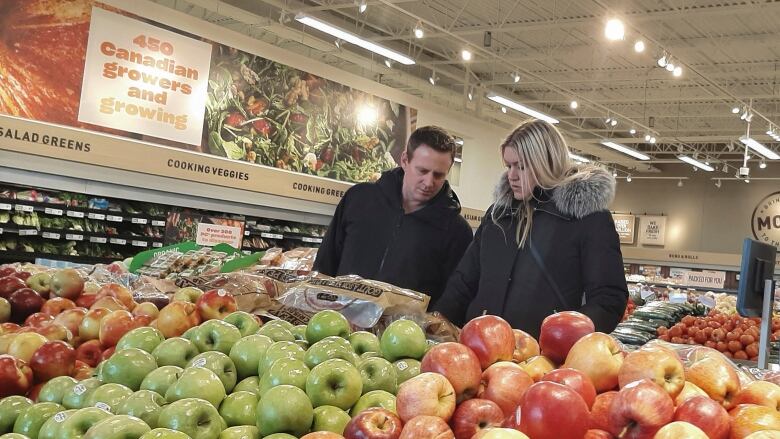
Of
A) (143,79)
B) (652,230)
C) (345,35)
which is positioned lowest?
(652,230)

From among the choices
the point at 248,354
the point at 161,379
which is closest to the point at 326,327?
the point at 248,354

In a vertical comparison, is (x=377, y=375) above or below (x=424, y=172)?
below

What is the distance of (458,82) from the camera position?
59.7ft

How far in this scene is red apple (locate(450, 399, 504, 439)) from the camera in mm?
1379

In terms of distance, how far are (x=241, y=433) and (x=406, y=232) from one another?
2.17 metres

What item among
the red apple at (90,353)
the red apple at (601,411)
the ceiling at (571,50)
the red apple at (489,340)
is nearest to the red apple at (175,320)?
the red apple at (90,353)

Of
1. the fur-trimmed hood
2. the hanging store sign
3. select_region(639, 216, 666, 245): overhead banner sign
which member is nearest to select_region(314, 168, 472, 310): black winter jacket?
the fur-trimmed hood

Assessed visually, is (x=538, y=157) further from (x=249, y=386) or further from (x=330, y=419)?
(x=330, y=419)

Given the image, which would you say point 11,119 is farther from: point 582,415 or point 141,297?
point 582,415

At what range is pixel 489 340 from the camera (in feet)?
5.27

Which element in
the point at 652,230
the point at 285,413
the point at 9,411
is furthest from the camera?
the point at 652,230

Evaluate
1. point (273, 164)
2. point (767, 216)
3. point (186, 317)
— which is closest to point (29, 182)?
point (273, 164)

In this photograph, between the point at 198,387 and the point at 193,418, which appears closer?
Result: the point at 193,418

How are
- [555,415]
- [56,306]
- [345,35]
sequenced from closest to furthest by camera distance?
[555,415] → [56,306] → [345,35]
